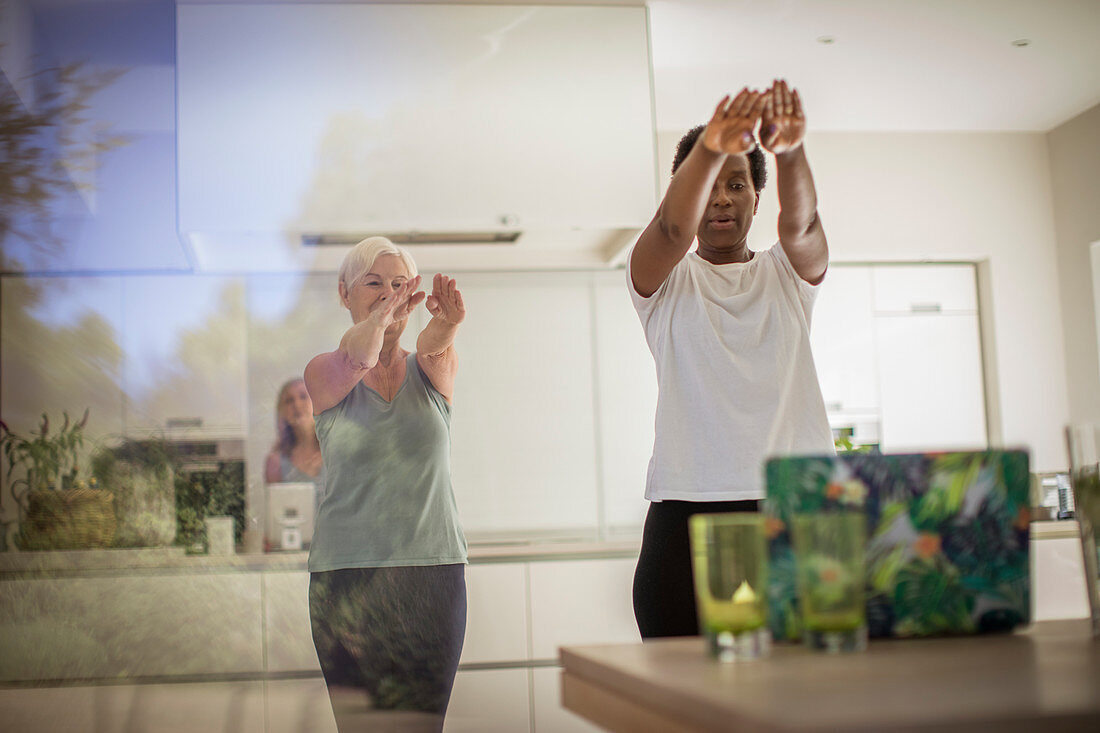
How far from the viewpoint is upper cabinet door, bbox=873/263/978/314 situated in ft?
11.0

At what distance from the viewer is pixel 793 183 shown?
1.18 m

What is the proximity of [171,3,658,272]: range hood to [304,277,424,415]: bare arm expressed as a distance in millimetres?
128

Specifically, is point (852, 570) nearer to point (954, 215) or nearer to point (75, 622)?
point (75, 622)

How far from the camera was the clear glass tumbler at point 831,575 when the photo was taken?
608 millimetres

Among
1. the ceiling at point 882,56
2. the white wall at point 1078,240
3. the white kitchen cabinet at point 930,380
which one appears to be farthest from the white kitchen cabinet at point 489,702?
the white wall at point 1078,240

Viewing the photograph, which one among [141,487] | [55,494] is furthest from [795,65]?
[55,494]

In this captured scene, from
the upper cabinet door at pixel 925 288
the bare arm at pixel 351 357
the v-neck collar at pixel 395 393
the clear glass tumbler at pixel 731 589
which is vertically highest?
the upper cabinet door at pixel 925 288

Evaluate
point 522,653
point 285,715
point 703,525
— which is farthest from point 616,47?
point 703,525

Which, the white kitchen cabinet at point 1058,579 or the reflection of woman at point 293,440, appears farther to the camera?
the white kitchen cabinet at point 1058,579

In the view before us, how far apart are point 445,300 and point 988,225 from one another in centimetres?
233

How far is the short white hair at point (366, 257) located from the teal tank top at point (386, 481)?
182mm

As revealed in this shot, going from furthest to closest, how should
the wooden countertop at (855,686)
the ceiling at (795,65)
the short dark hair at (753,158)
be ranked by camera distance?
the ceiling at (795,65) < the short dark hair at (753,158) < the wooden countertop at (855,686)

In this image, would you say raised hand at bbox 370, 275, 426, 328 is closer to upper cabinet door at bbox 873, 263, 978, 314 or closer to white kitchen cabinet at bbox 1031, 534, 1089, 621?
white kitchen cabinet at bbox 1031, 534, 1089, 621

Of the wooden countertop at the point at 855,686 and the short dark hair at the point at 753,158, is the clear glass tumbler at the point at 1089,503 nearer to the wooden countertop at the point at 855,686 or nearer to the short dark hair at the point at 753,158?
the wooden countertop at the point at 855,686
